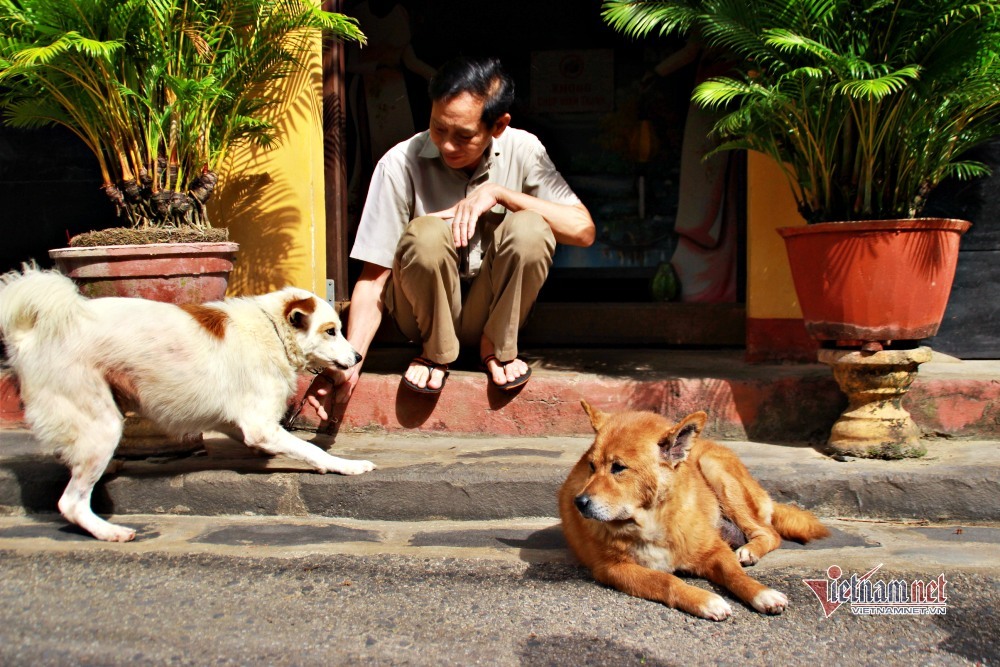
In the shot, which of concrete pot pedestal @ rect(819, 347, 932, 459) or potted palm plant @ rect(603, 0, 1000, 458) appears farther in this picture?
concrete pot pedestal @ rect(819, 347, 932, 459)

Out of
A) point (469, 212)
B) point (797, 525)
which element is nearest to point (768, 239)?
point (469, 212)

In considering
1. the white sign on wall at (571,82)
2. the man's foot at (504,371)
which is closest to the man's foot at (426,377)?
the man's foot at (504,371)

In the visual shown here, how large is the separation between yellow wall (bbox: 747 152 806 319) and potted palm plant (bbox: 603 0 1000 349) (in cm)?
55

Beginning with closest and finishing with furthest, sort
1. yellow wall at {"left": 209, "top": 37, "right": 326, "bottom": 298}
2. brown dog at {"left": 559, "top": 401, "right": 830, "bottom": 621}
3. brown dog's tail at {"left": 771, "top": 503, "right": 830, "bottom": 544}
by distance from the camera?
1. brown dog at {"left": 559, "top": 401, "right": 830, "bottom": 621}
2. brown dog's tail at {"left": 771, "top": 503, "right": 830, "bottom": 544}
3. yellow wall at {"left": 209, "top": 37, "right": 326, "bottom": 298}

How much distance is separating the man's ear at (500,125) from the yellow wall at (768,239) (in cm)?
128

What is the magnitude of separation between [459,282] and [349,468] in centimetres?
109

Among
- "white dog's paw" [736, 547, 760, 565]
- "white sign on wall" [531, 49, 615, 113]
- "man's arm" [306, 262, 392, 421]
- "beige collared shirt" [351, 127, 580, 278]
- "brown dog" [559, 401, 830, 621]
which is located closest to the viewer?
"brown dog" [559, 401, 830, 621]

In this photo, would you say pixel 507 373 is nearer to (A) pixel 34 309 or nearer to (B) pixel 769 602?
(B) pixel 769 602

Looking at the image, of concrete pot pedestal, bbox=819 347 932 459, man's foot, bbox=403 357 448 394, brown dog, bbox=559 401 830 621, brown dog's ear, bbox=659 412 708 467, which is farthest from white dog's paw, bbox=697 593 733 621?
man's foot, bbox=403 357 448 394

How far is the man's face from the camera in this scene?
3965 millimetres

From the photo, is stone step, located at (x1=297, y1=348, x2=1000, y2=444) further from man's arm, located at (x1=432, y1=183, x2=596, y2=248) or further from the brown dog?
the brown dog

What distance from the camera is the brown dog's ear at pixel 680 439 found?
2762 mm

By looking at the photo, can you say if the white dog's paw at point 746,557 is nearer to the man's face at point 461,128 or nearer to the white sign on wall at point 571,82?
the man's face at point 461,128

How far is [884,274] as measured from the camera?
351 cm
